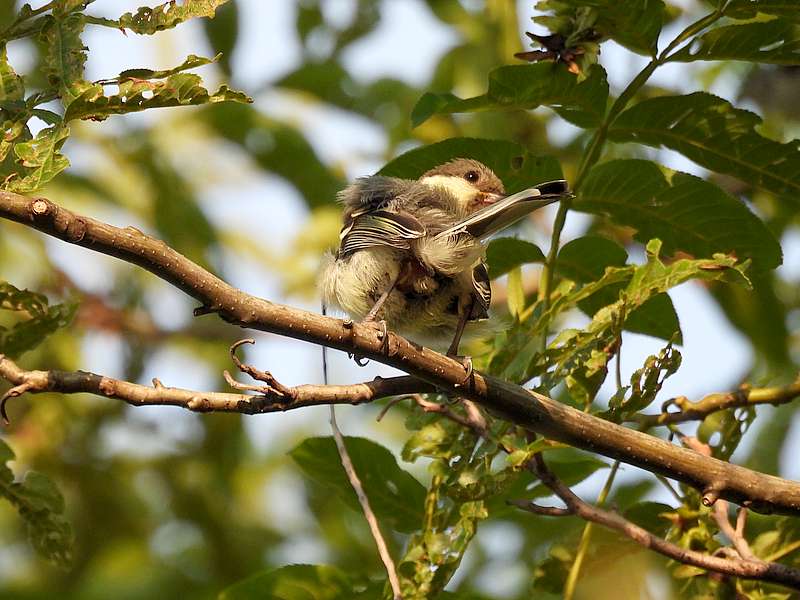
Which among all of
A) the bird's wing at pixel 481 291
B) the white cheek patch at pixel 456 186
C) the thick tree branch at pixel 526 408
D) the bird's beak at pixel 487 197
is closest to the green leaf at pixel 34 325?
the thick tree branch at pixel 526 408

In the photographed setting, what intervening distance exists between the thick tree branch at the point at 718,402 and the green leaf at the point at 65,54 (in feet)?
6.05

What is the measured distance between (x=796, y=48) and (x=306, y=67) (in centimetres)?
287

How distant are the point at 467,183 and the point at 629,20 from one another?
4.86ft

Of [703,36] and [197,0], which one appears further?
[703,36]

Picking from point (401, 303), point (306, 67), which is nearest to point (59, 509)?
point (401, 303)

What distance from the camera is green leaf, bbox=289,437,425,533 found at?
3232 mm

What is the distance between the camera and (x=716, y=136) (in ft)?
10.4

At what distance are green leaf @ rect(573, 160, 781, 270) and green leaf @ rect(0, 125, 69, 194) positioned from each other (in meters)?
1.66

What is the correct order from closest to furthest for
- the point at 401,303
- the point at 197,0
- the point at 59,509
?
the point at 197,0
the point at 59,509
the point at 401,303

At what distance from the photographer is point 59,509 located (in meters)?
2.96

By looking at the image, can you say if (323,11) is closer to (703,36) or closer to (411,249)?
(411,249)

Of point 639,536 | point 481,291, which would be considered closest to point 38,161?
point 481,291

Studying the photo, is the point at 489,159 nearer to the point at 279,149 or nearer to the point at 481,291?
the point at 481,291

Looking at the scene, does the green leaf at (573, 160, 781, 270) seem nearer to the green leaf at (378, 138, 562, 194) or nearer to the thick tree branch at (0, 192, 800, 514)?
the green leaf at (378, 138, 562, 194)
